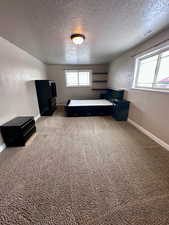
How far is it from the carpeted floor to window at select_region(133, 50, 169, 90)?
4.61 feet

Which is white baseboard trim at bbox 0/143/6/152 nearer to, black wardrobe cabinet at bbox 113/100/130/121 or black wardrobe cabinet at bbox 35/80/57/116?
black wardrobe cabinet at bbox 35/80/57/116

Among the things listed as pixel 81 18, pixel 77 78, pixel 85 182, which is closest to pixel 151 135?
pixel 85 182

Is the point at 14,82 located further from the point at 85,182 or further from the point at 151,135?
the point at 151,135

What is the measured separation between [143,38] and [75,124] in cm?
290

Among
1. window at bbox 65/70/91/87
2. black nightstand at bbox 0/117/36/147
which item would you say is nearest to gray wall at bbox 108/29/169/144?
window at bbox 65/70/91/87

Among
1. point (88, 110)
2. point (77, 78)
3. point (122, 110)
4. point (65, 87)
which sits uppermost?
point (77, 78)

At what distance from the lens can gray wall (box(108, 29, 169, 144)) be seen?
6.88ft

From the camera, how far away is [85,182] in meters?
1.39

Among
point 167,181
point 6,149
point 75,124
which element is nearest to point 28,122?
point 6,149

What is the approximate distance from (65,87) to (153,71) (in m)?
4.53

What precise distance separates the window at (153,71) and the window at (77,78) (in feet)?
11.0

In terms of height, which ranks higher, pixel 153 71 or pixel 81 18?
pixel 81 18

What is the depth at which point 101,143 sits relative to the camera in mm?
2287

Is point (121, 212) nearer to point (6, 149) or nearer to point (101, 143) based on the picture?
point (101, 143)
